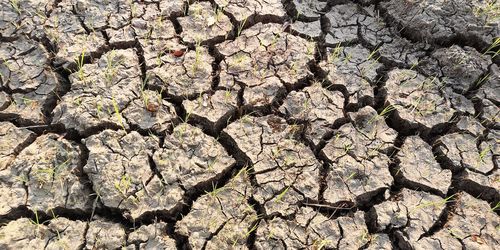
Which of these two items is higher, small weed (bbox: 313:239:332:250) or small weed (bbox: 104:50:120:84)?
small weed (bbox: 104:50:120:84)

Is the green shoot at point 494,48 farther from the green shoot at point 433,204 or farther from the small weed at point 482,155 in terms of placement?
the green shoot at point 433,204

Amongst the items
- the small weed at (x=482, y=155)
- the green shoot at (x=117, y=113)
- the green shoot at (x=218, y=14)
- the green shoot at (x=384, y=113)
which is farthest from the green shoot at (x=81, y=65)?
the small weed at (x=482, y=155)

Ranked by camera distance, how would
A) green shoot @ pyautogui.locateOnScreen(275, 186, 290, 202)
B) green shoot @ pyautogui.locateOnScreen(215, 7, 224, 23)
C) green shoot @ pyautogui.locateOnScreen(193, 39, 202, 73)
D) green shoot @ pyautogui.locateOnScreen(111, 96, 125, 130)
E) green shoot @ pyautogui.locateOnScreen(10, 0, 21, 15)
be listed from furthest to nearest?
green shoot @ pyautogui.locateOnScreen(215, 7, 224, 23) → green shoot @ pyautogui.locateOnScreen(10, 0, 21, 15) → green shoot @ pyautogui.locateOnScreen(193, 39, 202, 73) → green shoot @ pyautogui.locateOnScreen(111, 96, 125, 130) → green shoot @ pyautogui.locateOnScreen(275, 186, 290, 202)

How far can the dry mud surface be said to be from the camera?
79.8 inches

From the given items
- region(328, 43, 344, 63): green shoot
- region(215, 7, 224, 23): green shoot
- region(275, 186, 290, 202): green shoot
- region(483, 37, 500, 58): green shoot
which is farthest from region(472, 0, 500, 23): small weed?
region(275, 186, 290, 202): green shoot

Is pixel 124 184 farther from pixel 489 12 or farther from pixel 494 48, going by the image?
pixel 489 12

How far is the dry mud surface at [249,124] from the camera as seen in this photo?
6.65 feet

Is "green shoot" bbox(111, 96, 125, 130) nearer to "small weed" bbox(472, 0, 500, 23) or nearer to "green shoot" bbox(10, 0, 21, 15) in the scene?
"green shoot" bbox(10, 0, 21, 15)

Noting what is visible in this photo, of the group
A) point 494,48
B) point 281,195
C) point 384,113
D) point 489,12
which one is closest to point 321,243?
point 281,195

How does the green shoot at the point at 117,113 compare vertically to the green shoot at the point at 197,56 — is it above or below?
below

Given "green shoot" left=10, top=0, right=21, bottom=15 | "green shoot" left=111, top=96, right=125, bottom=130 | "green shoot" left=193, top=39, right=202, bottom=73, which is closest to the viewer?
"green shoot" left=111, top=96, right=125, bottom=130

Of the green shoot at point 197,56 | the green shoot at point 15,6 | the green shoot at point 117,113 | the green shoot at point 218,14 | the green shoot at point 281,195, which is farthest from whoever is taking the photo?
the green shoot at point 218,14

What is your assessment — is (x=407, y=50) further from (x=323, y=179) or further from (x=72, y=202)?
(x=72, y=202)

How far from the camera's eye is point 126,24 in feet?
8.82
